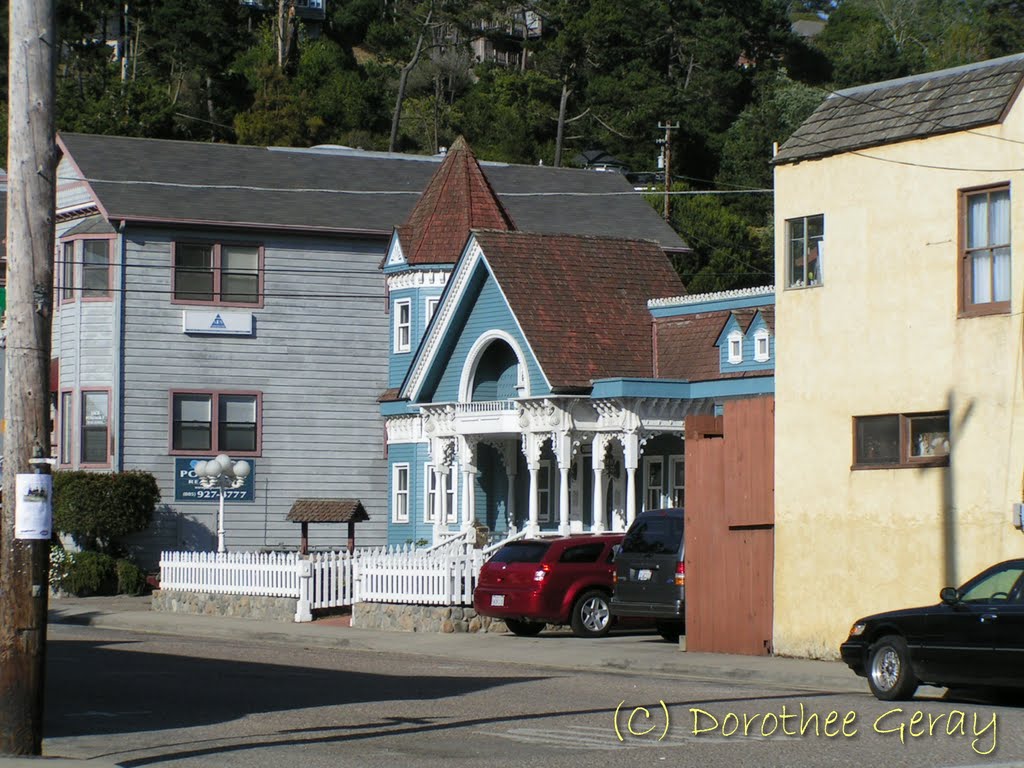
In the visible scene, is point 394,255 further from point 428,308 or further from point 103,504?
point 103,504

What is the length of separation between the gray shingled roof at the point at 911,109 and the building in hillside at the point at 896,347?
22mm

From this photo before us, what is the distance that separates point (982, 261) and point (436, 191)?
881 inches

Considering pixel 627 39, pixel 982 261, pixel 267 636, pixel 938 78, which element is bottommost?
pixel 267 636

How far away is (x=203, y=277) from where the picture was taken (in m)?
40.6

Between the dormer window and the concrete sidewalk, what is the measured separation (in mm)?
6677

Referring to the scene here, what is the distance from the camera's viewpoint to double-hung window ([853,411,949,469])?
803 inches

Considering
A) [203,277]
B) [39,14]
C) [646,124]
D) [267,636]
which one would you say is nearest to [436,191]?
[203,277]

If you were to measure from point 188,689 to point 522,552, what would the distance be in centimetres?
948

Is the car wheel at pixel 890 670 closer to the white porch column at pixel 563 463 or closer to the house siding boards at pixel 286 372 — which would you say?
the white porch column at pixel 563 463

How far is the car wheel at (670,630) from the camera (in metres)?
25.2

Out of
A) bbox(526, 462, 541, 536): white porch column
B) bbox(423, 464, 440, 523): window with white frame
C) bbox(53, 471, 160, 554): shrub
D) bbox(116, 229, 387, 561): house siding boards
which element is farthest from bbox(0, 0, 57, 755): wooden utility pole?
bbox(116, 229, 387, 561): house siding boards

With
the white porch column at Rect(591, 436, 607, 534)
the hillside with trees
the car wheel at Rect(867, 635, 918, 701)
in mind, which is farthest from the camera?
the hillside with trees

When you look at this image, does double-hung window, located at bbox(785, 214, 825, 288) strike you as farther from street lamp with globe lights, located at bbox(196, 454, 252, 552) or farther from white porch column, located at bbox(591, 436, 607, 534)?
street lamp with globe lights, located at bbox(196, 454, 252, 552)

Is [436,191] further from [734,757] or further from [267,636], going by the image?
[734,757]
